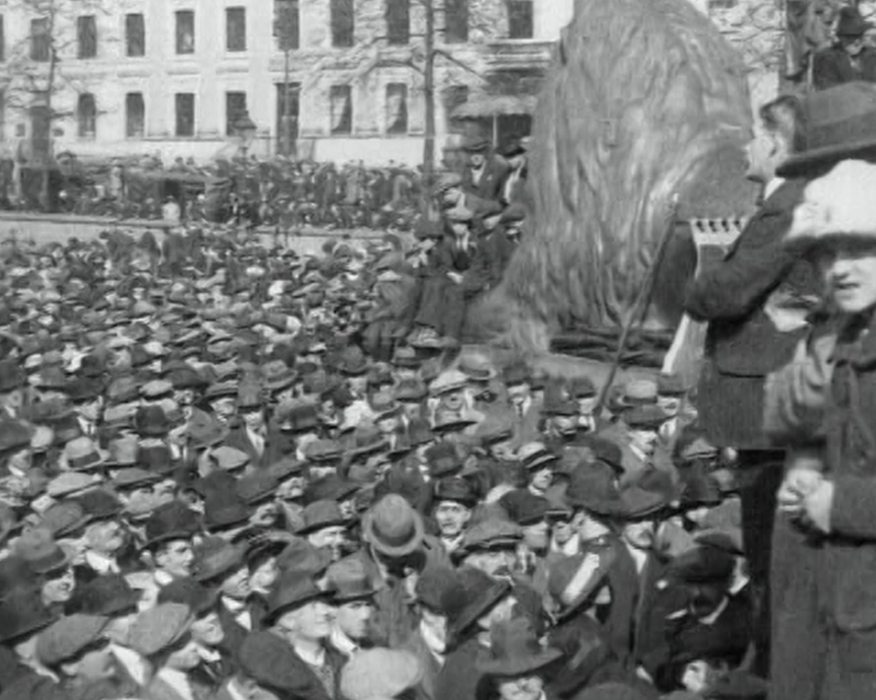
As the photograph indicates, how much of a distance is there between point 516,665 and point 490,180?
1434 centimetres

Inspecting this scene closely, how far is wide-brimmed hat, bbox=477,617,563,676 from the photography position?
807cm

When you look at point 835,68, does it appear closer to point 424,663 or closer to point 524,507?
point 524,507

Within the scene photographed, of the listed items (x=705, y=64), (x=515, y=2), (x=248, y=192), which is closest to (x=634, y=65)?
(x=705, y=64)

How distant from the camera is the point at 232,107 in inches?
2507

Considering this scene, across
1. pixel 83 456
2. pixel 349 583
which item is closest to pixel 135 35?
pixel 83 456

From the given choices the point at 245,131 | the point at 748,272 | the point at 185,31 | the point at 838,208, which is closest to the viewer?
the point at 838,208

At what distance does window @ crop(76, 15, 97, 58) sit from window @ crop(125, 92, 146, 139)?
1.65m

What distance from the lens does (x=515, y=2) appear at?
5919 centimetres

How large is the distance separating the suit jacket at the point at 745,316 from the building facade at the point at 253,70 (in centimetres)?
4660

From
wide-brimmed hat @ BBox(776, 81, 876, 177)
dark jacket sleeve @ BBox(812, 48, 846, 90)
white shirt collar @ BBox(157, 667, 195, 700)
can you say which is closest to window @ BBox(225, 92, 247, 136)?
dark jacket sleeve @ BBox(812, 48, 846, 90)

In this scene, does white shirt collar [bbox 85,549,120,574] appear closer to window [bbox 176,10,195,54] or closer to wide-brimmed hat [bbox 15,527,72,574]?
wide-brimmed hat [bbox 15,527,72,574]

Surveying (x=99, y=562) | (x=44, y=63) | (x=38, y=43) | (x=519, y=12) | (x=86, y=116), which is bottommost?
(x=99, y=562)

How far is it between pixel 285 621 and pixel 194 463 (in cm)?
522

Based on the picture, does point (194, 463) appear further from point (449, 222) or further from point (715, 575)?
point (449, 222)
